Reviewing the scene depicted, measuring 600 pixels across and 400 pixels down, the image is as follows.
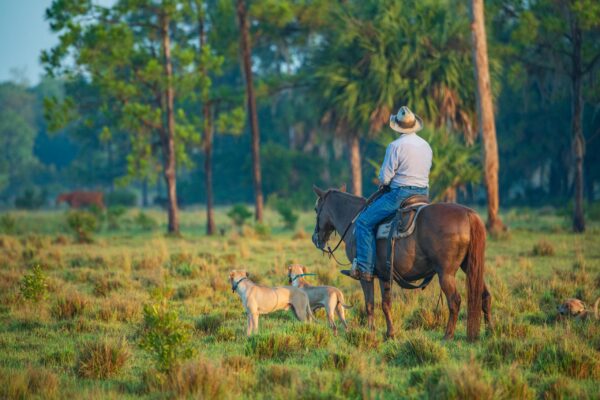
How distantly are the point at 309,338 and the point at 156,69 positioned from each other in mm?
20592

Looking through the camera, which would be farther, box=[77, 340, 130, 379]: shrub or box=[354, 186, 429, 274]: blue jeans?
box=[354, 186, 429, 274]: blue jeans

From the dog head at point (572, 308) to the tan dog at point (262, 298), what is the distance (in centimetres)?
365

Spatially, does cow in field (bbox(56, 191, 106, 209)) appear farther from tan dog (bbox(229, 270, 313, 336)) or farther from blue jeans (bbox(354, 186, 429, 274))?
blue jeans (bbox(354, 186, 429, 274))

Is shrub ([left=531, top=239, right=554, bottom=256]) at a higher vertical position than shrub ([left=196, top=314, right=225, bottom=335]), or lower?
higher

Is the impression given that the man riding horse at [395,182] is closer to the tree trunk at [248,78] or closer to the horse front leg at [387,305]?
the horse front leg at [387,305]

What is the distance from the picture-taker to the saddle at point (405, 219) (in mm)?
9000

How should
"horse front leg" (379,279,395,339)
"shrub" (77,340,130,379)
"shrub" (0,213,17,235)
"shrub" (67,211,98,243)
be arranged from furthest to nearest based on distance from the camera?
"shrub" (0,213,17,235) → "shrub" (67,211,98,243) → "horse front leg" (379,279,395,339) → "shrub" (77,340,130,379)

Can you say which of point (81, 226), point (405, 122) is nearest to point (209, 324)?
point (405, 122)

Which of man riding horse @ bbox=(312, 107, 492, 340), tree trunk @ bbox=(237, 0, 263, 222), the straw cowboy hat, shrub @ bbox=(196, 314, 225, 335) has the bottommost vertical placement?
shrub @ bbox=(196, 314, 225, 335)

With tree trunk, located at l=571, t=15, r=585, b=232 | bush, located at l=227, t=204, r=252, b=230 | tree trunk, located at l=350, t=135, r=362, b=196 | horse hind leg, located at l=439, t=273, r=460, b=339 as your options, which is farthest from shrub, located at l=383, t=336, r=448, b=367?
bush, located at l=227, t=204, r=252, b=230

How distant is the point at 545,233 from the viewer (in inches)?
953

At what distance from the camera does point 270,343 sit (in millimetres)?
8258

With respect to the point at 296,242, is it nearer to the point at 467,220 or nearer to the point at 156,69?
the point at 156,69

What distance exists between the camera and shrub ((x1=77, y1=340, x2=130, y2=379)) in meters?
7.42
